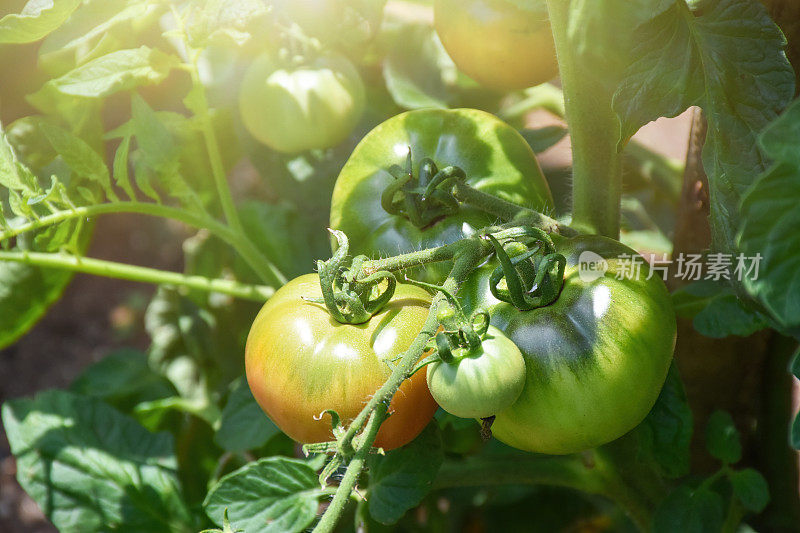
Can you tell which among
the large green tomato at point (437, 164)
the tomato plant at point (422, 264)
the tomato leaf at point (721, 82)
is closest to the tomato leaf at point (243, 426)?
the tomato plant at point (422, 264)

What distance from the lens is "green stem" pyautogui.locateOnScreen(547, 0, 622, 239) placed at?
0.49 meters

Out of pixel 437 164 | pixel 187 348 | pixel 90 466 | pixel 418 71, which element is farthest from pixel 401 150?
pixel 187 348

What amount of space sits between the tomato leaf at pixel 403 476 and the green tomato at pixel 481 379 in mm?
173

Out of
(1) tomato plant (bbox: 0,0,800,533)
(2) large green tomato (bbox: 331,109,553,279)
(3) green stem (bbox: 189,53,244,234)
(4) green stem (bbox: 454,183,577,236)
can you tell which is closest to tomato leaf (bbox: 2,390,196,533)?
(1) tomato plant (bbox: 0,0,800,533)

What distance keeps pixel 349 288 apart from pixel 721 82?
0.26m

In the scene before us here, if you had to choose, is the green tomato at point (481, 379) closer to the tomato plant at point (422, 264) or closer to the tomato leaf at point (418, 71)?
the tomato plant at point (422, 264)

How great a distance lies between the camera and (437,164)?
22.4 inches

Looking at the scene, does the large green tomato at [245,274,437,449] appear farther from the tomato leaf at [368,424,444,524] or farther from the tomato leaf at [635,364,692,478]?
the tomato leaf at [635,364,692,478]

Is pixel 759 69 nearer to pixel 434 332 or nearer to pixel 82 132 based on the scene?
pixel 434 332

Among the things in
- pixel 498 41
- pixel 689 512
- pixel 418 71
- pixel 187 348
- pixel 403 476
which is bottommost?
pixel 187 348

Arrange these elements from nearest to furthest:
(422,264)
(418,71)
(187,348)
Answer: (422,264) < (418,71) < (187,348)

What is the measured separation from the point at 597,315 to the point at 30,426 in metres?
0.61

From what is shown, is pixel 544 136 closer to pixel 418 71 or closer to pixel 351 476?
pixel 418 71

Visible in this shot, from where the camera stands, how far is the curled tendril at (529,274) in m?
0.44
